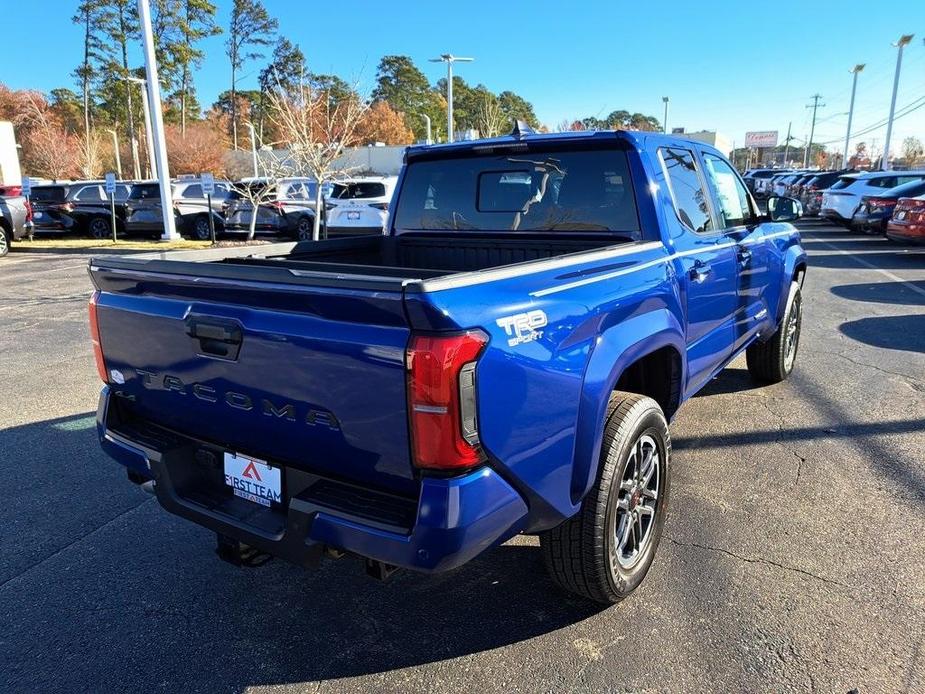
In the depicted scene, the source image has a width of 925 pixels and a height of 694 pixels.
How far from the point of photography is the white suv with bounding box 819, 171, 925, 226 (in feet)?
57.0

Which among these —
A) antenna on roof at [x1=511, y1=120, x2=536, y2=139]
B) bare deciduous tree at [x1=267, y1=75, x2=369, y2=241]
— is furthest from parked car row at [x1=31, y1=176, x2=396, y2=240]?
antenna on roof at [x1=511, y1=120, x2=536, y2=139]

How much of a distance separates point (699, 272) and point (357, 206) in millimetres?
14682

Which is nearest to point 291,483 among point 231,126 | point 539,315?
point 539,315

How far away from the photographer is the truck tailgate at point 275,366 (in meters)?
1.98

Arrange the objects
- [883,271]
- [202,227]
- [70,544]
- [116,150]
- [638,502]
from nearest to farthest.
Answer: [638,502] → [70,544] → [883,271] → [202,227] → [116,150]

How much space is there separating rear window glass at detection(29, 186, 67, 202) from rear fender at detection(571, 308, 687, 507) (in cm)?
2231

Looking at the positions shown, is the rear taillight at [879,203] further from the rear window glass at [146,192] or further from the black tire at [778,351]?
the rear window glass at [146,192]

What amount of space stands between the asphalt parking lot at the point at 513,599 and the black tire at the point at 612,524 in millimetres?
178

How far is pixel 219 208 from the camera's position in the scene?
→ 65.2 ft

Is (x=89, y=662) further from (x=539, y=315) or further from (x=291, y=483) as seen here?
(x=539, y=315)

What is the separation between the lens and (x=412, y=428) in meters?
1.95

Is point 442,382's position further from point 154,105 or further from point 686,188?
point 154,105

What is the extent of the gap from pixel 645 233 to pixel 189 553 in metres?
2.84

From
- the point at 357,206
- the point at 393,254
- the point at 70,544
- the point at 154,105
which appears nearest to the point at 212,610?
the point at 70,544
